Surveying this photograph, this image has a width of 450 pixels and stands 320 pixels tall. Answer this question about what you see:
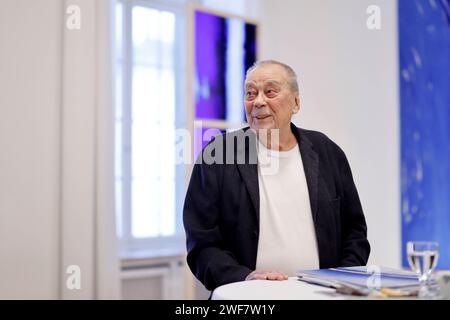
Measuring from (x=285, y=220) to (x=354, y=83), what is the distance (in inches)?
90.7

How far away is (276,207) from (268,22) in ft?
7.31

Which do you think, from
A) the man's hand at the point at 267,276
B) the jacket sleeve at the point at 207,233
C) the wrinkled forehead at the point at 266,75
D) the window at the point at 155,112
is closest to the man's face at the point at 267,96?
the wrinkled forehead at the point at 266,75

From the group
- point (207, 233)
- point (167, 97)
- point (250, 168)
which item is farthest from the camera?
point (167, 97)

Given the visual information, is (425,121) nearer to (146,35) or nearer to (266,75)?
(146,35)

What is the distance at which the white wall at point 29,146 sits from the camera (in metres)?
2.51

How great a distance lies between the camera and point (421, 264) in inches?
46.8

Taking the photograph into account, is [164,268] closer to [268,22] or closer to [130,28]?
[130,28]

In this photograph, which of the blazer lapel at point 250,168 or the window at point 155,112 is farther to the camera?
the window at point 155,112

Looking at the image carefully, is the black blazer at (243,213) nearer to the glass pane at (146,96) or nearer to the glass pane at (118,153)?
the glass pane at (118,153)

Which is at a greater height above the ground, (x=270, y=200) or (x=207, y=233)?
(x=270, y=200)

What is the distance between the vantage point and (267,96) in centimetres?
183

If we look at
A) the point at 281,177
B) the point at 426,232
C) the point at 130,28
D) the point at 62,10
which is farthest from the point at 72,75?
the point at 426,232

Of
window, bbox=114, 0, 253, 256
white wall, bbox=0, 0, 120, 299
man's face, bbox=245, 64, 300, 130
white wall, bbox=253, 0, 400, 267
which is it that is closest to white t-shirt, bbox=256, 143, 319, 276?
man's face, bbox=245, 64, 300, 130

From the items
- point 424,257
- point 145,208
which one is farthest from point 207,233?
point 145,208
